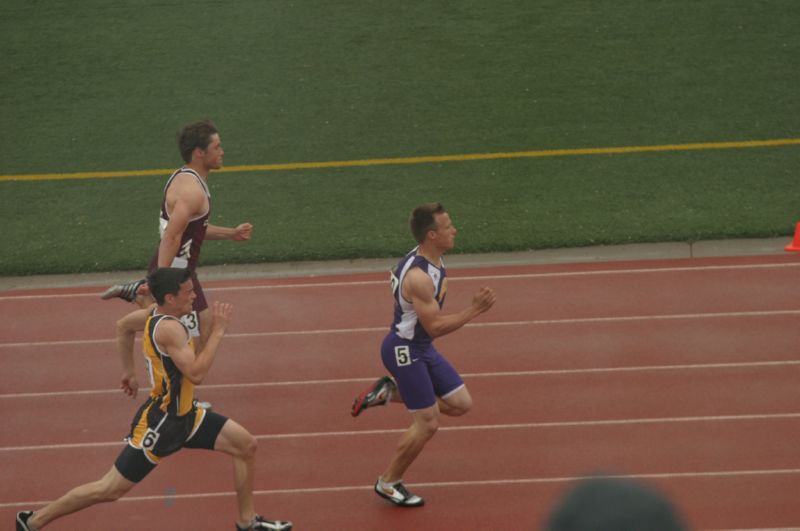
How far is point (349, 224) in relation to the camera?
460 inches

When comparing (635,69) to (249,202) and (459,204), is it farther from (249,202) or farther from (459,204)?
(249,202)

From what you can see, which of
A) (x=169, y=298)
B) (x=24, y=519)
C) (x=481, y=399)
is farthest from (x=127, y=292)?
(x=481, y=399)

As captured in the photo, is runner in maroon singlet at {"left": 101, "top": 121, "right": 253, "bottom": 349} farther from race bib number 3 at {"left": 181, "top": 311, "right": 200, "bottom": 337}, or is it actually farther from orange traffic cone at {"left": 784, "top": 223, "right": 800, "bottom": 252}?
orange traffic cone at {"left": 784, "top": 223, "right": 800, "bottom": 252}

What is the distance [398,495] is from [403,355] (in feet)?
2.90

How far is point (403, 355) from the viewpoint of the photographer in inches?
266

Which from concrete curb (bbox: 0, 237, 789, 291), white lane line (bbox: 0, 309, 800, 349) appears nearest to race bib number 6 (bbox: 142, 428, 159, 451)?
white lane line (bbox: 0, 309, 800, 349)

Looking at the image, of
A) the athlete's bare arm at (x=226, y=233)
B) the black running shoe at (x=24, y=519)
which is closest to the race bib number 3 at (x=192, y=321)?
the athlete's bare arm at (x=226, y=233)

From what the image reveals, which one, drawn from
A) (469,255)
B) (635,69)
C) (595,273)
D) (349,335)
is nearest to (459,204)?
(469,255)

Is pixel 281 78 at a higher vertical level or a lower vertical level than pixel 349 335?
higher

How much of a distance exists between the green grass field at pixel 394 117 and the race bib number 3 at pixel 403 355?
4.33 metres

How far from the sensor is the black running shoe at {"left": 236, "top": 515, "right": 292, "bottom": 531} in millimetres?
6531

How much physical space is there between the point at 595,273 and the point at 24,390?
4.82 metres

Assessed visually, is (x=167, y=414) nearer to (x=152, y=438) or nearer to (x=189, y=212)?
A: (x=152, y=438)

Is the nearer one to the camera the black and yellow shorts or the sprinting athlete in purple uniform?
the black and yellow shorts
